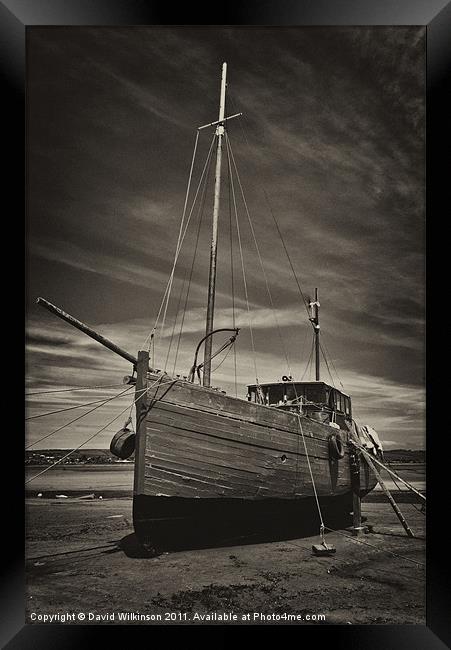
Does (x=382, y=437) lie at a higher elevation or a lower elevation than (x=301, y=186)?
lower

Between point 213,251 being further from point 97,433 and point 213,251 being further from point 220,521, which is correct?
point 220,521

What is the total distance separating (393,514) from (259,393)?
5.02ft

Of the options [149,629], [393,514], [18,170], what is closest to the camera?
[149,629]

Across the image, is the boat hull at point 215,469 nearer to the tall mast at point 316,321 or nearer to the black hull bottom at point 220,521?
the black hull bottom at point 220,521

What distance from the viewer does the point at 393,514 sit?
13.9 feet

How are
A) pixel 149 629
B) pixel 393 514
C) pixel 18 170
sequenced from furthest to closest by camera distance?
1. pixel 393 514
2. pixel 18 170
3. pixel 149 629

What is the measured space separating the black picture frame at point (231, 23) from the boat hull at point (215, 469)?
94 centimetres

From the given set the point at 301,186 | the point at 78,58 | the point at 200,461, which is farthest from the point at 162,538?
the point at 78,58

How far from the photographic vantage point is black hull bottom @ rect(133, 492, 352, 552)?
378 centimetres

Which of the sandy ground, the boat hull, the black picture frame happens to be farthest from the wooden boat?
the black picture frame

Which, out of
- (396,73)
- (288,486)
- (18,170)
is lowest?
(288,486)

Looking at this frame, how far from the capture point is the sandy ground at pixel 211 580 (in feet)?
12.0

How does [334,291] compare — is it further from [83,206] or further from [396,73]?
[83,206]

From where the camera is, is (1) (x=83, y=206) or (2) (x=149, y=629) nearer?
(2) (x=149, y=629)
